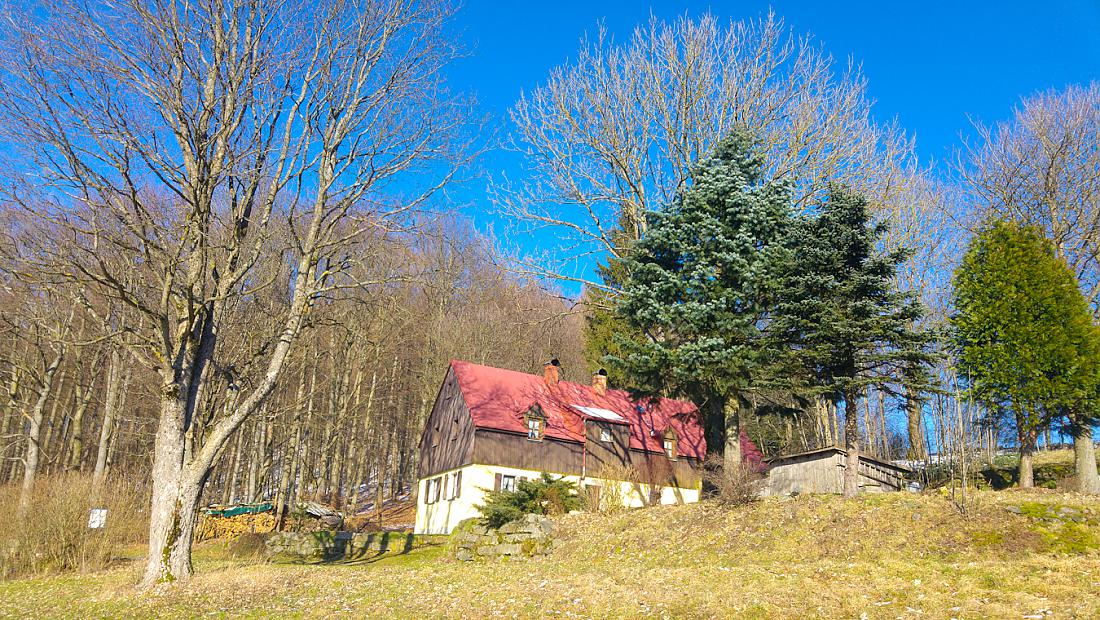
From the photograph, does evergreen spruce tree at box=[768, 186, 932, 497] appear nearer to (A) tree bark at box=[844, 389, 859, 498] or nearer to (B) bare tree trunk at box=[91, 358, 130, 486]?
(A) tree bark at box=[844, 389, 859, 498]

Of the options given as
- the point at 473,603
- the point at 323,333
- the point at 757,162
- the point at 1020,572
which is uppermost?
the point at 757,162

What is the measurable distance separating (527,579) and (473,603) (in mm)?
2398

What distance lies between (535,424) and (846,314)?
15.7 meters

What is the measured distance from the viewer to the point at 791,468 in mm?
24375

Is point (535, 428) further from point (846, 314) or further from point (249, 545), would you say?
point (846, 314)

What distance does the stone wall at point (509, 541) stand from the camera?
19.2 metres

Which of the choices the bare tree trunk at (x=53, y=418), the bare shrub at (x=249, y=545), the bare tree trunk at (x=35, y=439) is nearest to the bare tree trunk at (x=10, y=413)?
the bare tree trunk at (x=35, y=439)

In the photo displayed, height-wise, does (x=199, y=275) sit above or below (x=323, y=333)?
below

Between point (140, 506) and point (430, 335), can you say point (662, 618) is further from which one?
point (430, 335)

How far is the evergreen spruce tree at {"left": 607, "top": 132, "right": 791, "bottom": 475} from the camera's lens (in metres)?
19.8

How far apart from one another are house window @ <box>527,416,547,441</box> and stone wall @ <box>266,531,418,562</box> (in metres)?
7.25

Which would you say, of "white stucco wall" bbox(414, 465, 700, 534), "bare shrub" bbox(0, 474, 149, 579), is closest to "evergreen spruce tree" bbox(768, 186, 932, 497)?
"white stucco wall" bbox(414, 465, 700, 534)

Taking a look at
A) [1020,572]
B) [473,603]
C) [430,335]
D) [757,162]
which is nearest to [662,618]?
[473,603]

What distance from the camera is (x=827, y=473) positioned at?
22.7m
